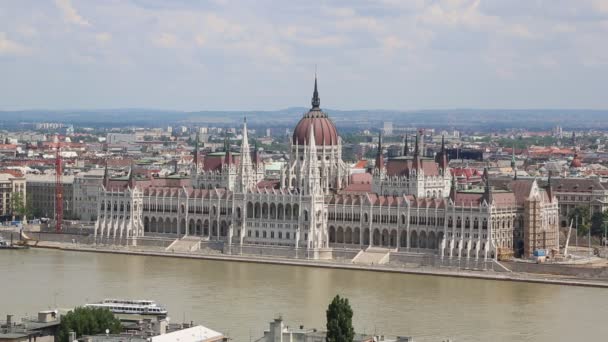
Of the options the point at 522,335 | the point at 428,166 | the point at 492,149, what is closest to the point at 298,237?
the point at 428,166

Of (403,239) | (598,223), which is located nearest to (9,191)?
(403,239)

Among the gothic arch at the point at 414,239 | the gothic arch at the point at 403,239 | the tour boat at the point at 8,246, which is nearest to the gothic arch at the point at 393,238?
the gothic arch at the point at 403,239

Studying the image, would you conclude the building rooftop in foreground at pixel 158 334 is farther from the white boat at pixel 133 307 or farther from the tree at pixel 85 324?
the white boat at pixel 133 307

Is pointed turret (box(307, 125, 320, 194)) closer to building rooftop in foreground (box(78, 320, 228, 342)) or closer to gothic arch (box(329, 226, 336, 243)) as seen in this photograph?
gothic arch (box(329, 226, 336, 243))

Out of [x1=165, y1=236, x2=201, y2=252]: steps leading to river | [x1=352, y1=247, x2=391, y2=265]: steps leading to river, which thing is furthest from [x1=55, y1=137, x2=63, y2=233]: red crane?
[x1=352, y1=247, x2=391, y2=265]: steps leading to river

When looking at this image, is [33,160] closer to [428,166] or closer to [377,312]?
[428,166]
